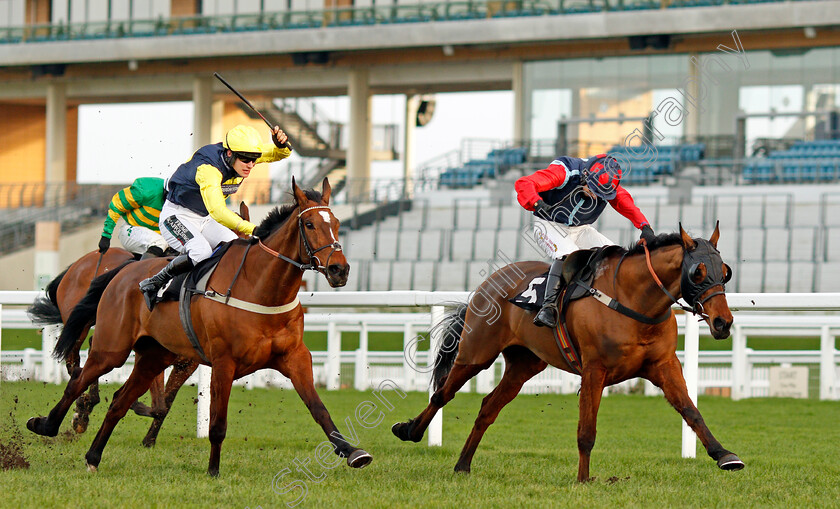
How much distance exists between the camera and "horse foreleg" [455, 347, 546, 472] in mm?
5555

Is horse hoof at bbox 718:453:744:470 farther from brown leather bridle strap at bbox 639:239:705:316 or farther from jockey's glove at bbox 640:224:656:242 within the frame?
jockey's glove at bbox 640:224:656:242

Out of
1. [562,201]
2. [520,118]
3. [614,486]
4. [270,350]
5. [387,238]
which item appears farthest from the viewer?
[520,118]

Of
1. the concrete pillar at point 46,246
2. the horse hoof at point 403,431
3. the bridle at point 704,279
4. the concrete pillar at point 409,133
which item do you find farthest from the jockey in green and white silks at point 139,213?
the concrete pillar at point 409,133

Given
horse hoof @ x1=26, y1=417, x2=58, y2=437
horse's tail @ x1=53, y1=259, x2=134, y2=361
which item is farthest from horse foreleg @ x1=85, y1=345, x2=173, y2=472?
horse's tail @ x1=53, y1=259, x2=134, y2=361

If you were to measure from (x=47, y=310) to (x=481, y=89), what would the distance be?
1942cm

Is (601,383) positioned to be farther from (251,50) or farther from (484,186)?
(251,50)

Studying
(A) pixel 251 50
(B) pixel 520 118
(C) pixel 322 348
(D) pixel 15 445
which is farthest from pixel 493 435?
(A) pixel 251 50

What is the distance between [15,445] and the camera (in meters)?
5.82

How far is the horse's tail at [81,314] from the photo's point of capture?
243 inches

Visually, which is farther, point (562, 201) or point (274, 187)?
point (274, 187)

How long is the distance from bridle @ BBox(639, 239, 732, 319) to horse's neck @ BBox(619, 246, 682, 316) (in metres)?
0.06

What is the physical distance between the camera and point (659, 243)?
511cm

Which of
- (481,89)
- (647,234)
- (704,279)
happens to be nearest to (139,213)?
(647,234)

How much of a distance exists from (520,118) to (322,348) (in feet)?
36.2
